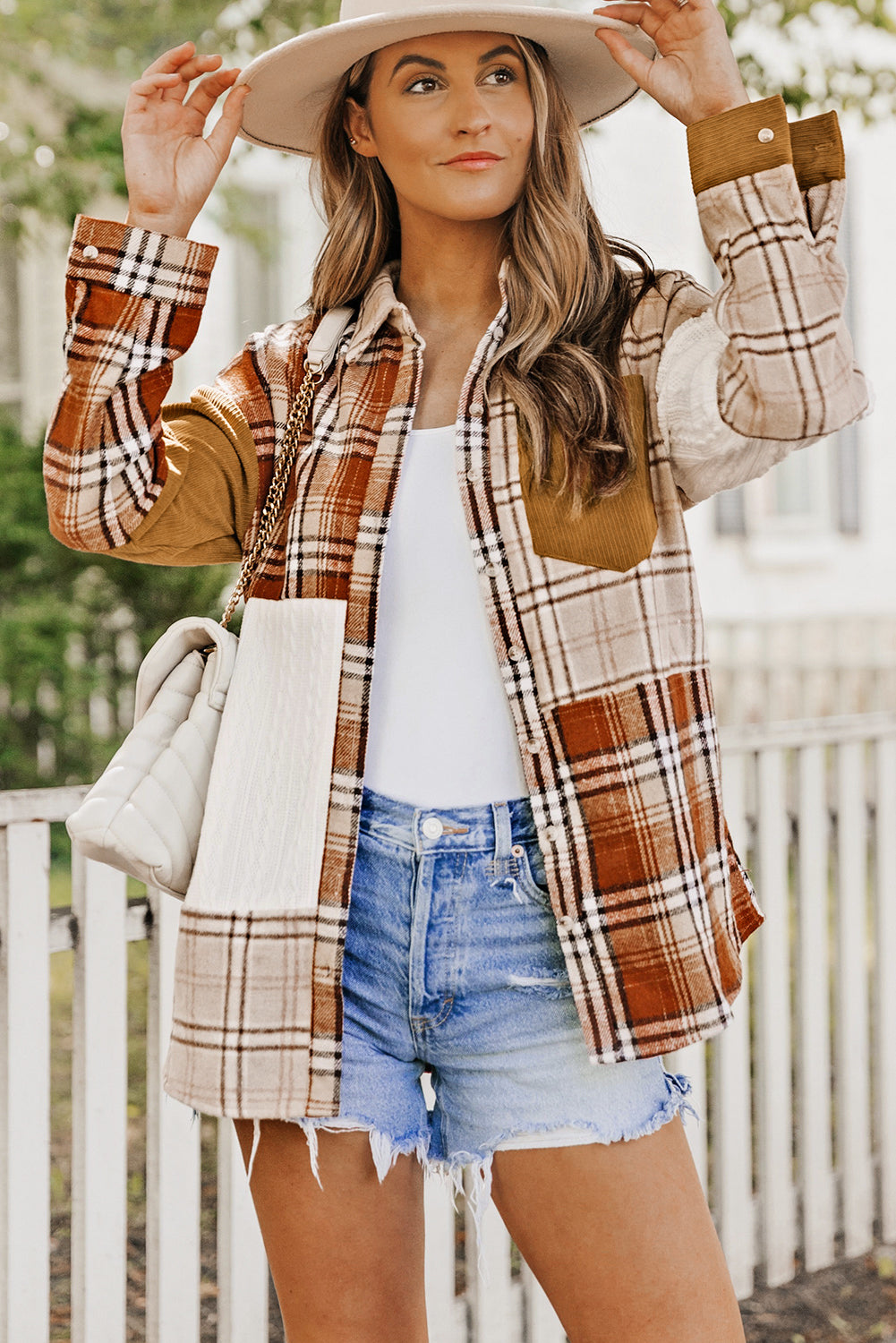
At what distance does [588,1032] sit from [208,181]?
3.85ft

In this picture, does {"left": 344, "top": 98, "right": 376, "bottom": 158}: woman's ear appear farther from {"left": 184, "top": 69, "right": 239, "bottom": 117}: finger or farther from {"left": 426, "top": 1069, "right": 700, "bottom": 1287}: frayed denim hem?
{"left": 426, "top": 1069, "right": 700, "bottom": 1287}: frayed denim hem

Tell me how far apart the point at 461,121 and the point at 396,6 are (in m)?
0.17

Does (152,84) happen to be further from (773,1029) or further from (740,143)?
(773,1029)

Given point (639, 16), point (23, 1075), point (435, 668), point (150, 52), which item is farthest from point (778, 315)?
point (150, 52)

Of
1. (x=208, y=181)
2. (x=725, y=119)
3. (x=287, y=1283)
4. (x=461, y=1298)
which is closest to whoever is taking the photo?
(x=725, y=119)

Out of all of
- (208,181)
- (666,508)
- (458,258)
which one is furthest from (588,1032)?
(208,181)

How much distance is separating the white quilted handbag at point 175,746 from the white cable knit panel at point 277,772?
1.3 inches

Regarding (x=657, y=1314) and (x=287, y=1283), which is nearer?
(x=657, y=1314)

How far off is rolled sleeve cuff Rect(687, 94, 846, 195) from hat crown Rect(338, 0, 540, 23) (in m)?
0.31

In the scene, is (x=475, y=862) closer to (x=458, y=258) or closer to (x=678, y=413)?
(x=678, y=413)

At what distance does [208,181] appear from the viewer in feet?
6.18

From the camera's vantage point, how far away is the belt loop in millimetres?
1689

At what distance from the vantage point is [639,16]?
174 cm

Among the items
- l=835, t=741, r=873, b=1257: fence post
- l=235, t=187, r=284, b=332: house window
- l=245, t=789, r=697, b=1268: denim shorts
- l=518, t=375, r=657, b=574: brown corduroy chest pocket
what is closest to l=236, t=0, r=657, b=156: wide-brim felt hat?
l=518, t=375, r=657, b=574: brown corduroy chest pocket
